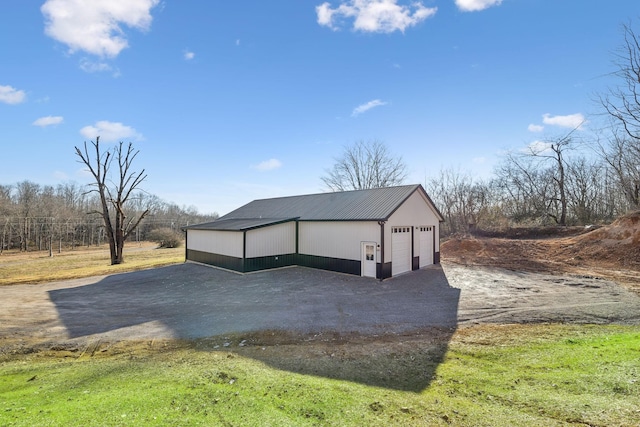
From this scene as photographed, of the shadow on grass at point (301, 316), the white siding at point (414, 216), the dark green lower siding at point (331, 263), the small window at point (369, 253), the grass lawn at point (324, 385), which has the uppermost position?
the white siding at point (414, 216)

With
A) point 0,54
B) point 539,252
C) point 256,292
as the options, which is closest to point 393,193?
point 256,292

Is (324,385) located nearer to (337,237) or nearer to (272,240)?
(337,237)

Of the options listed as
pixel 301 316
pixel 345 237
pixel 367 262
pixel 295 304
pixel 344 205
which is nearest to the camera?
pixel 301 316

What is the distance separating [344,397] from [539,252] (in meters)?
20.0

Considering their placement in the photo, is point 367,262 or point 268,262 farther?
point 268,262

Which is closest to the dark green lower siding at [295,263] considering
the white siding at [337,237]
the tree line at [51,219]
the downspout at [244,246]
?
the downspout at [244,246]

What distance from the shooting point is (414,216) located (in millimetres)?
16406

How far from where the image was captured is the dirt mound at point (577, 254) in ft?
49.0

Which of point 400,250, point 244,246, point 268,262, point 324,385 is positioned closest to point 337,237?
point 400,250

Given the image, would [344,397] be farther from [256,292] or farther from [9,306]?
[9,306]

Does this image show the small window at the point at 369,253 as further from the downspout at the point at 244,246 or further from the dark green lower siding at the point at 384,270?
the downspout at the point at 244,246

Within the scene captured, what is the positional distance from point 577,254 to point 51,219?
57.8m

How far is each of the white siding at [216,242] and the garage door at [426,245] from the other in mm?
9885

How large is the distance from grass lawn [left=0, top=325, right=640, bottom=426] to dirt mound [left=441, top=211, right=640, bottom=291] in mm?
10532
